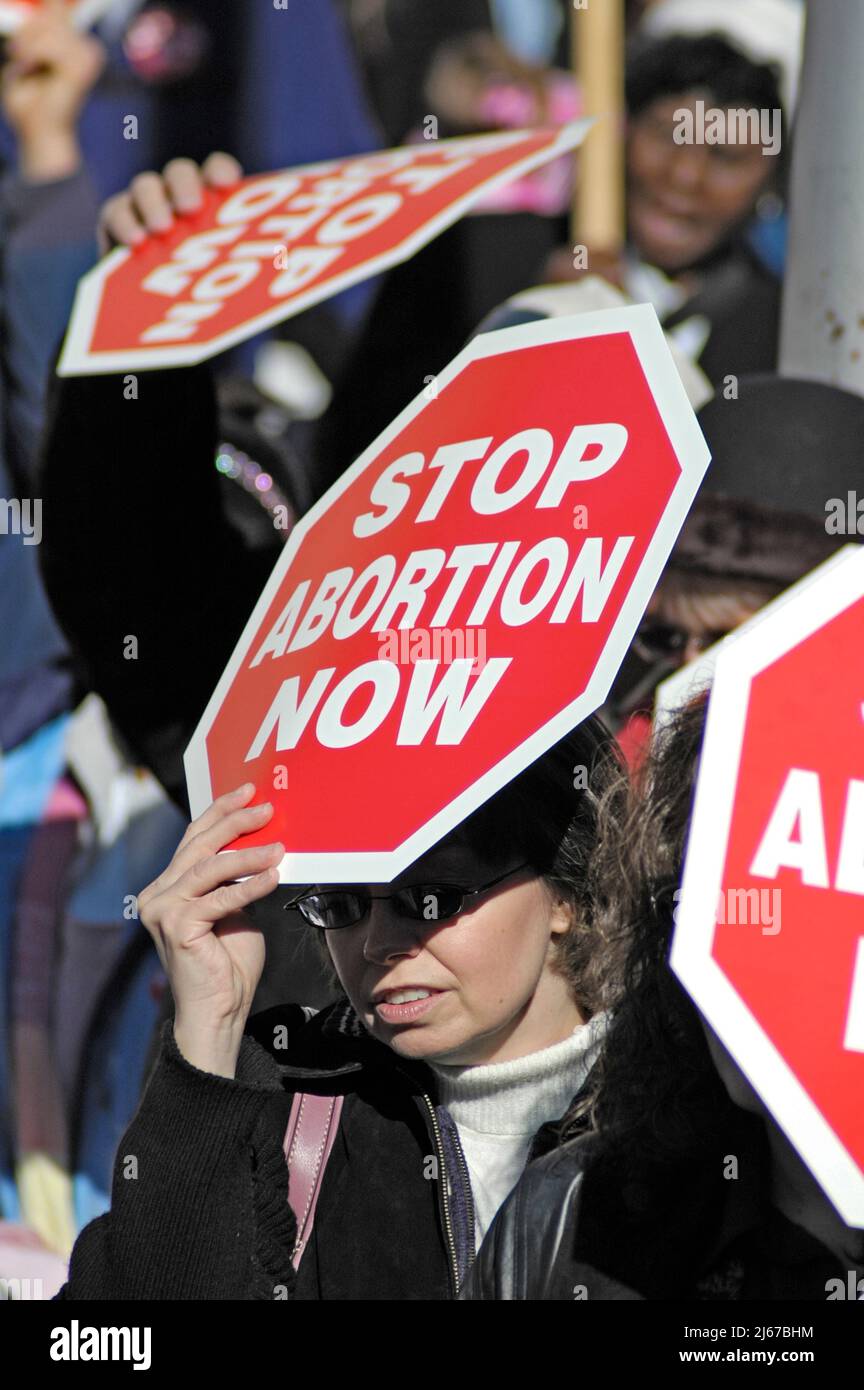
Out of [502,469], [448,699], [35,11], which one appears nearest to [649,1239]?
[448,699]

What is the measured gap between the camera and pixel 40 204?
13.8ft

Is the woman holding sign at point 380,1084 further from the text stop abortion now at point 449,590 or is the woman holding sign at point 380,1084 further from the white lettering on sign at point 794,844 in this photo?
the white lettering on sign at point 794,844

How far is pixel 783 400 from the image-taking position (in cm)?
288

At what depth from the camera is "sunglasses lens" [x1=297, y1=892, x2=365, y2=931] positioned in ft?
5.92

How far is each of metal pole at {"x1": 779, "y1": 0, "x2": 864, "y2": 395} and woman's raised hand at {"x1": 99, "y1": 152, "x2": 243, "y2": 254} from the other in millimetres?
1041

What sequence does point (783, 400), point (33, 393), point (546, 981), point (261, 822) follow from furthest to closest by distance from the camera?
1. point (33, 393)
2. point (783, 400)
3. point (546, 981)
4. point (261, 822)

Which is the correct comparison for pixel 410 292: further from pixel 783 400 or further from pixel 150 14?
pixel 783 400

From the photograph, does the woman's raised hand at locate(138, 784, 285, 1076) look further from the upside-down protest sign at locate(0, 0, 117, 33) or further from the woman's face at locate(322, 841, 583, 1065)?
the upside-down protest sign at locate(0, 0, 117, 33)

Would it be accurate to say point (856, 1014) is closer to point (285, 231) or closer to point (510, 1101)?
point (510, 1101)

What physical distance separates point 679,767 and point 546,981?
36 centimetres

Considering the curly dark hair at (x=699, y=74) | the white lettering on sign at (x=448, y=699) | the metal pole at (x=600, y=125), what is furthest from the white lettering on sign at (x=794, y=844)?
the curly dark hair at (x=699, y=74)

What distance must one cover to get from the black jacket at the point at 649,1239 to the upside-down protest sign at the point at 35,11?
349 cm

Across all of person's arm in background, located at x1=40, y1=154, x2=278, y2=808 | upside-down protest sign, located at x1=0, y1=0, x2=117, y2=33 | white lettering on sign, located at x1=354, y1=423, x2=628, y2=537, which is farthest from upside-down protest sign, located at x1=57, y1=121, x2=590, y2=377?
upside-down protest sign, located at x1=0, y1=0, x2=117, y2=33
